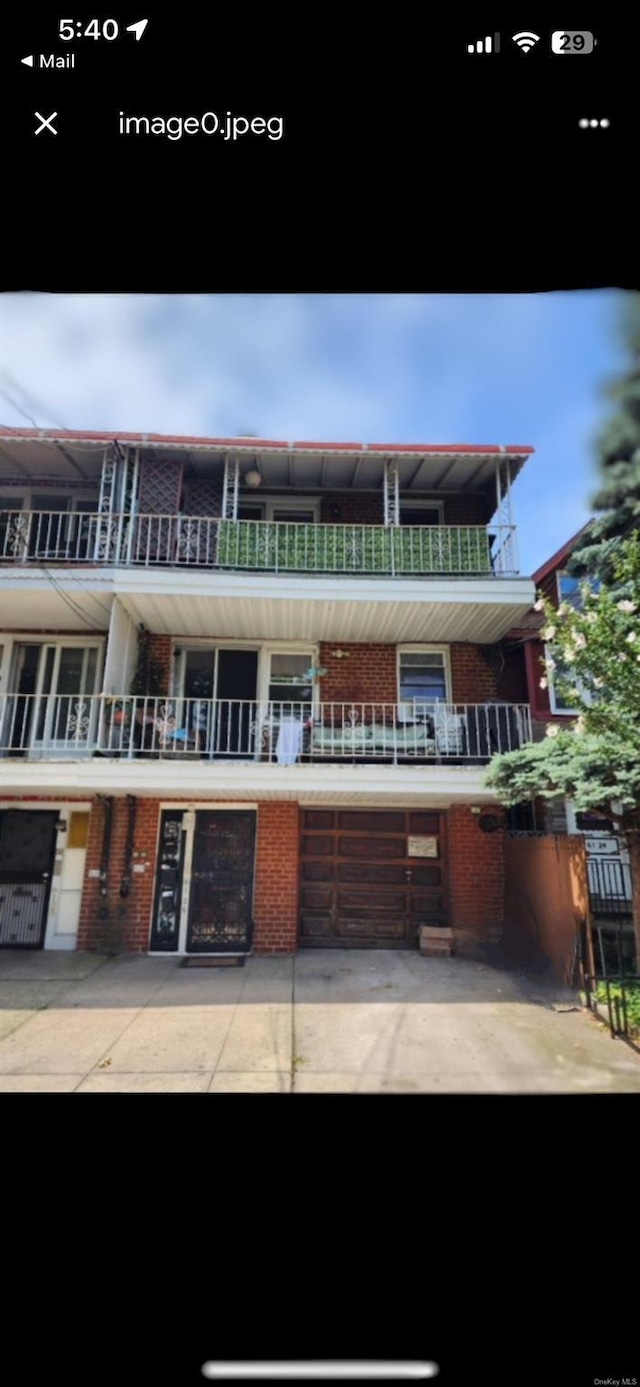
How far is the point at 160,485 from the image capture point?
717cm

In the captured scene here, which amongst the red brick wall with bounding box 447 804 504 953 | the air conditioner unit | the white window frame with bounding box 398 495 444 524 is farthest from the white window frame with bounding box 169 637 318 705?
the red brick wall with bounding box 447 804 504 953

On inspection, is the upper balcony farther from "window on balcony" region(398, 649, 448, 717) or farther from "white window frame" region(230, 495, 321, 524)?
"window on balcony" region(398, 649, 448, 717)

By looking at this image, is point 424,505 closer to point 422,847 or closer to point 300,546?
point 300,546

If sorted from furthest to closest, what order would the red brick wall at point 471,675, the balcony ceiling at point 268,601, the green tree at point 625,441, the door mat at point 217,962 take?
the red brick wall at point 471,675 → the balcony ceiling at point 268,601 → the door mat at point 217,962 → the green tree at point 625,441

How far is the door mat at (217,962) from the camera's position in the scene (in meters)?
6.16

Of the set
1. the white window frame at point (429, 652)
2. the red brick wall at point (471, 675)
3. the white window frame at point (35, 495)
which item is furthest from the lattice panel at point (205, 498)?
the red brick wall at point (471, 675)

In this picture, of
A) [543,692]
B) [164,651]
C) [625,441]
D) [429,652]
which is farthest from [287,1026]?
[543,692]

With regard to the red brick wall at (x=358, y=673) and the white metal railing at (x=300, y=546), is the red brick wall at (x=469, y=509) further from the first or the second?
the red brick wall at (x=358, y=673)
